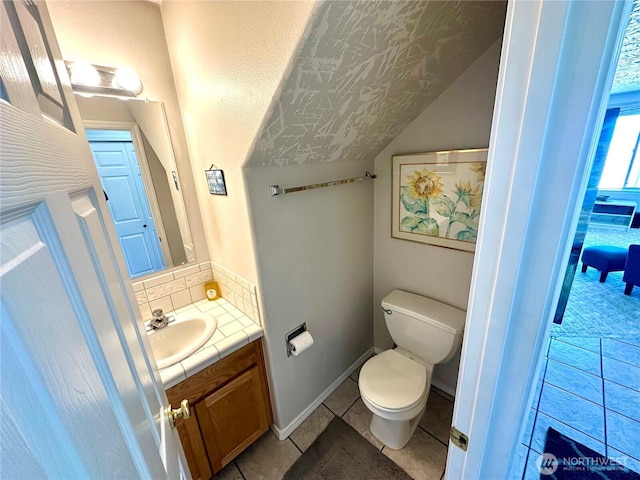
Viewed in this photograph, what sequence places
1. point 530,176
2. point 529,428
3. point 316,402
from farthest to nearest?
point 316,402, point 529,428, point 530,176

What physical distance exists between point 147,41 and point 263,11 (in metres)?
0.84

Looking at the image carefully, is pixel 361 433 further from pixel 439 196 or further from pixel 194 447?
pixel 439 196

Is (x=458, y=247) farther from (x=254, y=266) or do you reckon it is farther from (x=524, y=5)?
(x=524, y=5)

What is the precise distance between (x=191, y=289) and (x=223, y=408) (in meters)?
0.71

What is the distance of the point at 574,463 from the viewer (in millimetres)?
1252

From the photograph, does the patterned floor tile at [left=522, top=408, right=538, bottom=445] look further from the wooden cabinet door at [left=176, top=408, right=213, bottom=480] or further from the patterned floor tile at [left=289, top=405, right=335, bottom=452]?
the wooden cabinet door at [left=176, top=408, right=213, bottom=480]

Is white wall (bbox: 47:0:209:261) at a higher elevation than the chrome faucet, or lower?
higher

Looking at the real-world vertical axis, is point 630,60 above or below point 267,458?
above

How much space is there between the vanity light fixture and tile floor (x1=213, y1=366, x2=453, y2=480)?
206 cm

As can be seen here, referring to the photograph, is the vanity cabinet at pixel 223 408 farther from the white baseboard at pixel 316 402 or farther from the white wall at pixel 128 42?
the white wall at pixel 128 42

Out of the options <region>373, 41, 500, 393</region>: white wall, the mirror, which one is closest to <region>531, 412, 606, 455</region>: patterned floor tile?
<region>373, 41, 500, 393</region>: white wall

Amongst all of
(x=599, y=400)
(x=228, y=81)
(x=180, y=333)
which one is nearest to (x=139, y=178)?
(x=228, y=81)

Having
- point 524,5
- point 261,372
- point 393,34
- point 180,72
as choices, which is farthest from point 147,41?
point 261,372

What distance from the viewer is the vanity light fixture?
109cm
